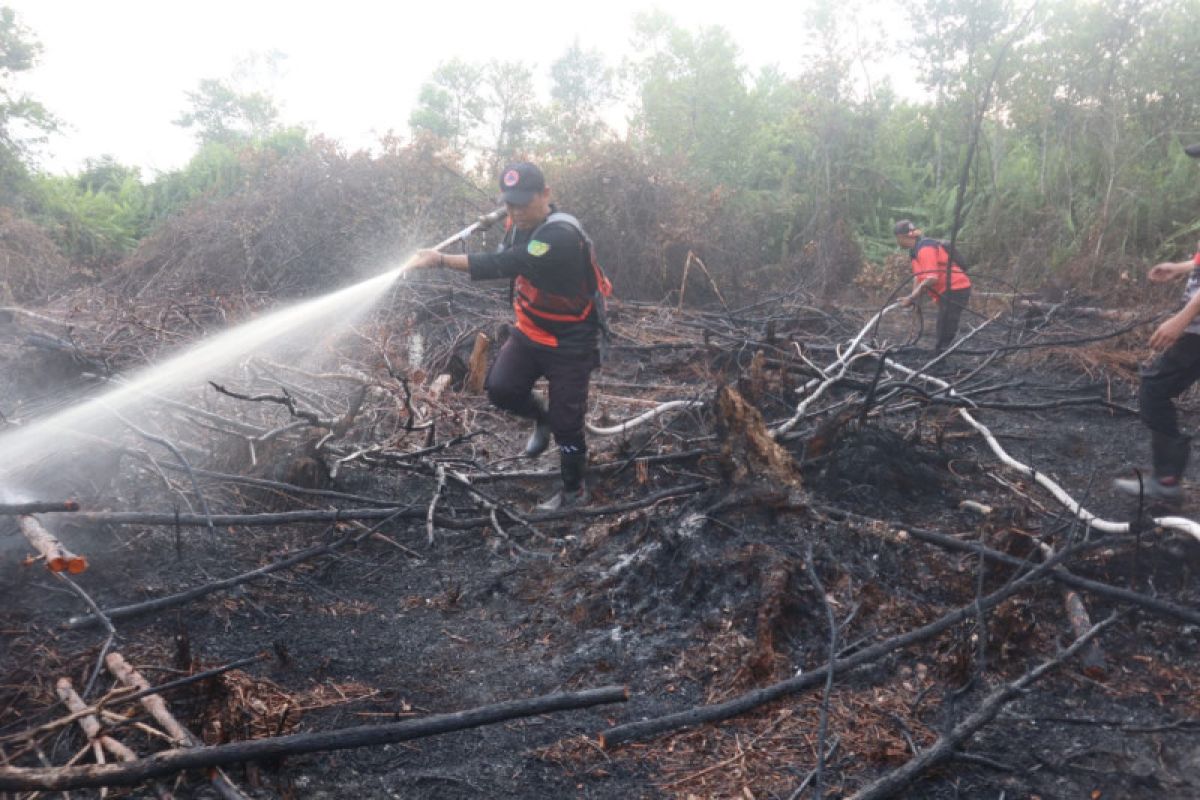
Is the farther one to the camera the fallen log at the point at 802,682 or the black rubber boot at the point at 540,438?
the black rubber boot at the point at 540,438

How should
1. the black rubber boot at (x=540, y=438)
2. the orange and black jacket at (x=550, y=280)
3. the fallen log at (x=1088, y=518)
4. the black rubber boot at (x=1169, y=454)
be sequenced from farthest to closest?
the black rubber boot at (x=540, y=438)
the orange and black jacket at (x=550, y=280)
the black rubber boot at (x=1169, y=454)
the fallen log at (x=1088, y=518)

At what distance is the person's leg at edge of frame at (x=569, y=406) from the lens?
4664 millimetres

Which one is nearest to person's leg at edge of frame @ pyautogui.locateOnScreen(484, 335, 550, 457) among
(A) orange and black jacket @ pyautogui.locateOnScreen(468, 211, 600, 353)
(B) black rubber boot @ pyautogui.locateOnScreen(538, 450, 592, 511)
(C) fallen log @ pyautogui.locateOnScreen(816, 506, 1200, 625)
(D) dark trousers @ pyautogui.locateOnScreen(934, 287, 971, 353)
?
(A) orange and black jacket @ pyautogui.locateOnScreen(468, 211, 600, 353)

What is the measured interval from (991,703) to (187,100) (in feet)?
92.6

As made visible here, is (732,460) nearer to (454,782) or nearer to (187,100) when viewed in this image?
(454,782)

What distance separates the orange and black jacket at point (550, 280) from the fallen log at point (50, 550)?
2.21m

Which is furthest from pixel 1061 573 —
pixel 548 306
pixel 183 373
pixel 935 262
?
pixel 183 373

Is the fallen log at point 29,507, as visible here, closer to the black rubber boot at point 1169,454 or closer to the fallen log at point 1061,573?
A: the fallen log at point 1061,573

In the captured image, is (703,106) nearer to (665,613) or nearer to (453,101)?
(453,101)

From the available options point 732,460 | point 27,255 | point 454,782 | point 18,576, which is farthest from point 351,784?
point 27,255

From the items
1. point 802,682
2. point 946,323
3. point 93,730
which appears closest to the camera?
point 93,730

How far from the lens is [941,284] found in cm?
812

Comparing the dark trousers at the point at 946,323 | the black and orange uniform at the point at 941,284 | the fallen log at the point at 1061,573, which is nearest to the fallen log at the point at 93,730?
the fallen log at the point at 1061,573

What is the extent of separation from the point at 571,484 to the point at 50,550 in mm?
2597
